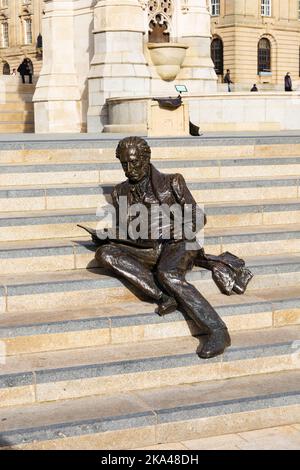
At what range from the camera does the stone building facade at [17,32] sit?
6962cm

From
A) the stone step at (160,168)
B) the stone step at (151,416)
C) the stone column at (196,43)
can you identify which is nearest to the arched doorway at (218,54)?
the stone column at (196,43)

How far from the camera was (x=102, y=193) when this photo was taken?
8.84 metres

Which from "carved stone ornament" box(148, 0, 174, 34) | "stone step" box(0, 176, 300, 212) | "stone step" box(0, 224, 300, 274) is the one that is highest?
"carved stone ornament" box(148, 0, 174, 34)

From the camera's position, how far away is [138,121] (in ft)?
59.8

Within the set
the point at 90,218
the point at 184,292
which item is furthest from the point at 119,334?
the point at 90,218

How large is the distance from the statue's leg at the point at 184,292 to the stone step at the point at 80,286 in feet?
1.50

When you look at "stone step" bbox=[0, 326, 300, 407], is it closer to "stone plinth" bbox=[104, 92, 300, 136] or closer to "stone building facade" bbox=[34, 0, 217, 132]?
"stone plinth" bbox=[104, 92, 300, 136]

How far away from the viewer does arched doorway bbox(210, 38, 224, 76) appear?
63344 mm

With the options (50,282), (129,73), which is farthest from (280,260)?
(129,73)

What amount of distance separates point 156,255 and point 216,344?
1016mm

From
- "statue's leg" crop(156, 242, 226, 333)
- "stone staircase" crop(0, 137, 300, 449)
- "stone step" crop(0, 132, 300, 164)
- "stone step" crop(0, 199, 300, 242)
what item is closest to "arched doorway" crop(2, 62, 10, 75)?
"stone step" crop(0, 132, 300, 164)

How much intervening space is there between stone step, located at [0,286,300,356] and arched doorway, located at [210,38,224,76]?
189 ft

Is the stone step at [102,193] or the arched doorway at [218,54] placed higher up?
the arched doorway at [218,54]

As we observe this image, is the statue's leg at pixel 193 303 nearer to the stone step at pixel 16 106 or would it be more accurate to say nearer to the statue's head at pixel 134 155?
the statue's head at pixel 134 155
